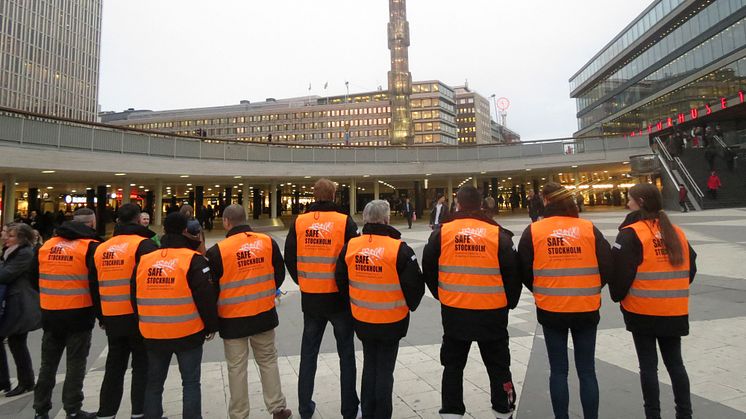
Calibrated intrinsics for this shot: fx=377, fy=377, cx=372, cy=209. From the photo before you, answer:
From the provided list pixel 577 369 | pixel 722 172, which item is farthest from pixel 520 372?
pixel 722 172

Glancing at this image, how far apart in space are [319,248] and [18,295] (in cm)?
335

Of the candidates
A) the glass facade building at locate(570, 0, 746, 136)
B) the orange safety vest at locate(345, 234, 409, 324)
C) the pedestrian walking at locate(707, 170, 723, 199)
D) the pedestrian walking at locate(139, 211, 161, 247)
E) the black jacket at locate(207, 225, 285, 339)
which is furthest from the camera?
the glass facade building at locate(570, 0, 746, 136)

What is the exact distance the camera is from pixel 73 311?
350cm

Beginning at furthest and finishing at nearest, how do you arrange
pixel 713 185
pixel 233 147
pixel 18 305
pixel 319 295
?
pixel 233 147
pixel 713 185
pixel 18 305
pixel 319 295

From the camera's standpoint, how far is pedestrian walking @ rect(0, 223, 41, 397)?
3.93m

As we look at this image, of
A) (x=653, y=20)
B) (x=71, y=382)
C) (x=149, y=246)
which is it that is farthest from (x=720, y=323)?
(x=653, y=20)

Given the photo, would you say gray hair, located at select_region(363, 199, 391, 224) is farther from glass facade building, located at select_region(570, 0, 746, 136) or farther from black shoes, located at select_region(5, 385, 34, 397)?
glass facade building, located at select_region(570, 0, 746, 136)

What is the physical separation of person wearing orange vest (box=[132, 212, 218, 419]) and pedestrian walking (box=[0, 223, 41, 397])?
1.93m

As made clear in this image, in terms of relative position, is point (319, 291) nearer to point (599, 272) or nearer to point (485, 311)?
point (485, 311)

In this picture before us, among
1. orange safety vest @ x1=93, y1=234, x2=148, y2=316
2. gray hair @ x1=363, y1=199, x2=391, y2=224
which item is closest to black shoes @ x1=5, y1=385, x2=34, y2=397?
orange safety vest @ x1=93, y1=234, x2=148, y2=316

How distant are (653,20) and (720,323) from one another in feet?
166

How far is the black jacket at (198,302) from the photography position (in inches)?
118

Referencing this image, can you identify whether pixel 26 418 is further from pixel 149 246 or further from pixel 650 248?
pixel 650 248

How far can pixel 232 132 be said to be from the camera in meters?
119
